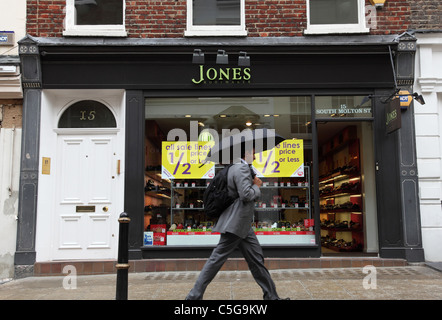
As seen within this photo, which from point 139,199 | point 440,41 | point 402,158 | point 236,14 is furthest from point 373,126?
point 139,199

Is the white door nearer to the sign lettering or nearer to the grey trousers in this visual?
the sign lettering

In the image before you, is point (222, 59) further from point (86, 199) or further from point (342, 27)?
point (86, 199)

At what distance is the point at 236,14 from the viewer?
30.5ft

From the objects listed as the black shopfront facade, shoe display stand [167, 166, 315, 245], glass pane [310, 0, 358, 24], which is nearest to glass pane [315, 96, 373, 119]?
the black shopfront facade

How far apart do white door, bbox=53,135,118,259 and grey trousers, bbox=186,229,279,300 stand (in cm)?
404

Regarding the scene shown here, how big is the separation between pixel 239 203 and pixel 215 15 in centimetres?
514

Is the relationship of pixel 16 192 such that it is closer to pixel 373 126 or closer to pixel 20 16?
pixel 20 16

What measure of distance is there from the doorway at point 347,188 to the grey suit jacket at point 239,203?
13.9ft

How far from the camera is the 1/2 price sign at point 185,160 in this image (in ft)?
30.0

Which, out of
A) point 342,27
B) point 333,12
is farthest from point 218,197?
point 333,12

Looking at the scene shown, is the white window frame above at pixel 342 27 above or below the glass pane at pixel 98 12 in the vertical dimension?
below

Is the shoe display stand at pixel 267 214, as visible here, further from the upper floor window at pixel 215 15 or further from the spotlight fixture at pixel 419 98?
the upper floor window at pixel 215 15

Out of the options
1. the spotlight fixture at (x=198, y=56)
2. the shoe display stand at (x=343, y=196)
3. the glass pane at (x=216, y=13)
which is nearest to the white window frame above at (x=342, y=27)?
the glass pane at (x=216, y=13)

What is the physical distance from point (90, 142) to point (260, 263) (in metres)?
5.15
